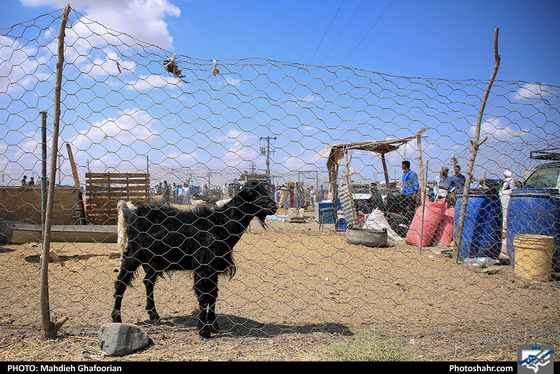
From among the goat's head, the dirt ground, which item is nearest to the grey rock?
the dirt ground

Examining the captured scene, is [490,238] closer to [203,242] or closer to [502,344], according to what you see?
[502,344]

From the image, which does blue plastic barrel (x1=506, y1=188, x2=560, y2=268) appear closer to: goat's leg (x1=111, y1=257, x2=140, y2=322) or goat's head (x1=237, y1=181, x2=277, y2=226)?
goat's head (x1=237, y1=181, x2=277, y2=226)

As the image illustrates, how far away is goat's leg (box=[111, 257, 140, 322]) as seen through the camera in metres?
3.20

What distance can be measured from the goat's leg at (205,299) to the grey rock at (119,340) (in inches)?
22.8

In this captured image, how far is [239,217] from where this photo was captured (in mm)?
3238

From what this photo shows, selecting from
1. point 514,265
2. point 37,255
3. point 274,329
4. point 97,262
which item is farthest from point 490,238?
point 37,255

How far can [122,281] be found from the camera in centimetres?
323

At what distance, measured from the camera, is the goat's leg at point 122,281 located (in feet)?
10.5

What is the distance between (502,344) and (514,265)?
9.33 ft

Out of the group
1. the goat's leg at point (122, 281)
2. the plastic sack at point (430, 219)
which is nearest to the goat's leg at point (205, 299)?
the goat's leg at point (122, 281)

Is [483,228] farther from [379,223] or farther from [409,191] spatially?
[379,223]

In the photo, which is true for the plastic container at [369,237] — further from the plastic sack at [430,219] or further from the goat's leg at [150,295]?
the goat's leg at [150,295]

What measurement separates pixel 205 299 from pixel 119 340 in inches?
30.8

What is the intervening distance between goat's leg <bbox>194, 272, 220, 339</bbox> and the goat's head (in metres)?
0.74
